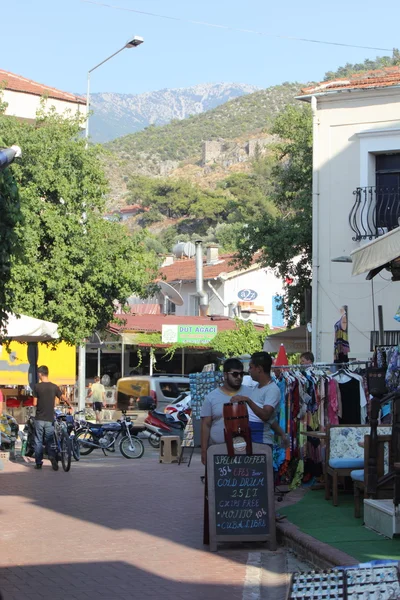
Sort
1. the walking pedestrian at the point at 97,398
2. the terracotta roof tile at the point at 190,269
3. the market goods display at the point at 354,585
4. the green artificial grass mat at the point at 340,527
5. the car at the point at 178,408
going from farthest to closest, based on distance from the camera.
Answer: the terracotta roof tile at the point at 190,269, the walking pedestrian at the point at 97,398, the car at the point at 178,408, the green artificial grass mat at the point at 340,527, the market goods display at the point at 354,585

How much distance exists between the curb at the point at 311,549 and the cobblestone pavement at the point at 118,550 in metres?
0.19

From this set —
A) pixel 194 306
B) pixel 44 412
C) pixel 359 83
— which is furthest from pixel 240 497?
pixel 194 306

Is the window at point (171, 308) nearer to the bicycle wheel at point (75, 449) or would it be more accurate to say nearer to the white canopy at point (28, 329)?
the bicycle wheel at point (75, 449)

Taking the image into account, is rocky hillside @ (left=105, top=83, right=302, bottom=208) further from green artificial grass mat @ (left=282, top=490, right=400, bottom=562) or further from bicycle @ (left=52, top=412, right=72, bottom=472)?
green artificial grass mat @ (left=282, top=490, right=400, bottom=562)

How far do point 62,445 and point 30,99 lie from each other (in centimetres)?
2154

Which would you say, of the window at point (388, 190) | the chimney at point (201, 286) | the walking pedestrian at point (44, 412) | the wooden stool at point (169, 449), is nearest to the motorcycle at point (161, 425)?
the wooden stool at point (169, 449)

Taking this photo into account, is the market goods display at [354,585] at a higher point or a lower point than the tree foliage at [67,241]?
lower

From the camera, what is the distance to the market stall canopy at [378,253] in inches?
383

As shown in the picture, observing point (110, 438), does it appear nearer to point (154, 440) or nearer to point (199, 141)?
point (154, 440)

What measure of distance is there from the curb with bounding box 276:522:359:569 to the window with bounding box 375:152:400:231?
980cm

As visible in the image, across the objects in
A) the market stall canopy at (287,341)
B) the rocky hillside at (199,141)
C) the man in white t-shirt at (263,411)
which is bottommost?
the man in white t-shirt at (263,411)

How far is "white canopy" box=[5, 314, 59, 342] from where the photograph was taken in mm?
18281

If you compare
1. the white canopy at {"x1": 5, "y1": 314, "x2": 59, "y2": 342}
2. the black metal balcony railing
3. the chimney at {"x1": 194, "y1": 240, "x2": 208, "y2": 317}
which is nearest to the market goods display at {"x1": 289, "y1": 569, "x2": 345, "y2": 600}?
the white canopy at {"x1": 5, "y1": 314, "x2": 59, "y2": 342}

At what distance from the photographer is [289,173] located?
27.5m
